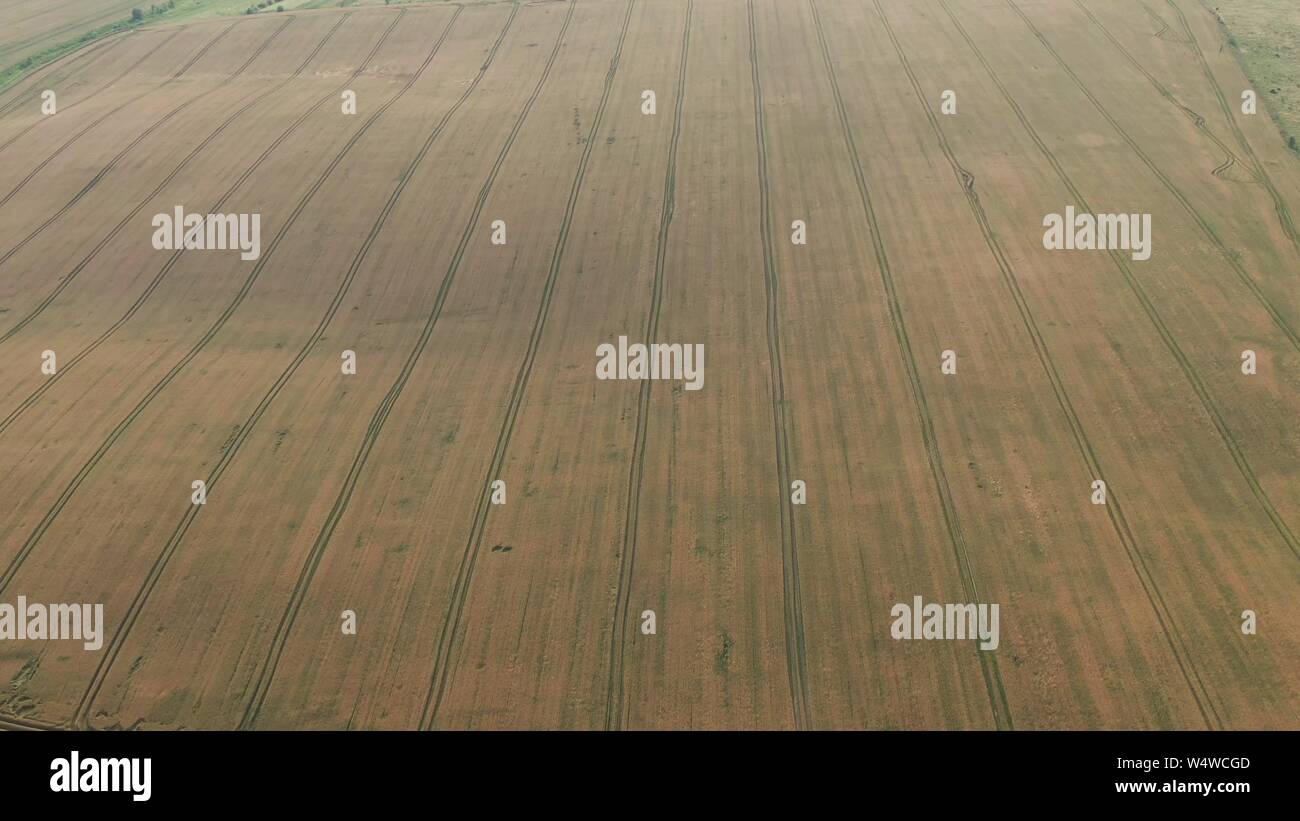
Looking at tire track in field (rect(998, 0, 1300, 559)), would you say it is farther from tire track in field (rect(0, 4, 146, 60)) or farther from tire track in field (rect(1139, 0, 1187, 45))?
tire track in field (rect(0, 4, 146, 60))

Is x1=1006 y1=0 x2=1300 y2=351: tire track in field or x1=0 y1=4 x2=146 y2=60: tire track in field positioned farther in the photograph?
x1=0 y1=4 x2=146 y2=60: tire track in field

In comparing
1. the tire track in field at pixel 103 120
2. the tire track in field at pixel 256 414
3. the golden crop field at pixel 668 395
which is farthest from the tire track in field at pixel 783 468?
the tire track in field at pixel 103 120

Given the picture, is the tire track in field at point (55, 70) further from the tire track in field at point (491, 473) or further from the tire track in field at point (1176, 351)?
the tire track in field at point (1176, 351)

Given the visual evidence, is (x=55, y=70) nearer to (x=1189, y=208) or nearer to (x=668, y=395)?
(x=668, y=395)

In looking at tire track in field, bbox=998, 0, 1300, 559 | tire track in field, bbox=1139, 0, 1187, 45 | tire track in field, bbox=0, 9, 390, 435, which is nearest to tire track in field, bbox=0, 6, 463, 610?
tire track in field, bbox=0, 9, 390, 435

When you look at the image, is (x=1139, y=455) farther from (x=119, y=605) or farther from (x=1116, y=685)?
(x=119, y=605)

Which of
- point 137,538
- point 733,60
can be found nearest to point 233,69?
point 733,60
